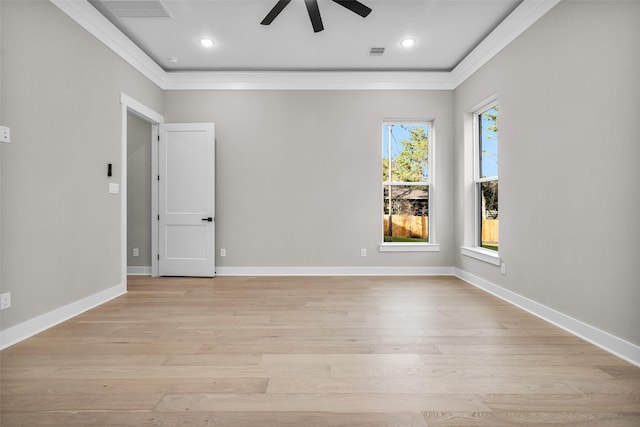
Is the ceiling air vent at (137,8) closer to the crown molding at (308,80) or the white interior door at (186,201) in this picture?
the crown molding at (308,80)

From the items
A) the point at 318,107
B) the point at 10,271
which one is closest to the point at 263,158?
the point at 318,107

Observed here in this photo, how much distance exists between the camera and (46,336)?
2.41 m

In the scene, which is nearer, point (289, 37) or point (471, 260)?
point (289, 37)

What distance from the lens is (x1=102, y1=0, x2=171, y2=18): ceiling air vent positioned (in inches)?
118

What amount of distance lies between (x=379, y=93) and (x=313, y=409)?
4182 millimetres

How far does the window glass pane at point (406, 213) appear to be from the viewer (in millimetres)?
4781

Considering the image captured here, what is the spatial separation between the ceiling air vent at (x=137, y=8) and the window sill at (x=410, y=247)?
377cm

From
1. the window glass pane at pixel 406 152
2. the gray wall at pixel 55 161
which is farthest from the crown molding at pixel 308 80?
the gray wall at pixel 55 161

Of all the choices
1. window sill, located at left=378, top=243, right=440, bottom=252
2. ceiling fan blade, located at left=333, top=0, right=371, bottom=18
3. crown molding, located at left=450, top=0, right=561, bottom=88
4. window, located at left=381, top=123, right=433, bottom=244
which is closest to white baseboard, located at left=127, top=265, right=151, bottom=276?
window sill, located at left=378, top=243, right=440, bottom=252

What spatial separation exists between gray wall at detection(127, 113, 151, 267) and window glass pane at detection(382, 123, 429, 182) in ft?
11.5

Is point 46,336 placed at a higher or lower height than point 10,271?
lower

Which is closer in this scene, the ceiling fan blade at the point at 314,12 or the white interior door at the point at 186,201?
the ceiling fan blade at the point at 314,12

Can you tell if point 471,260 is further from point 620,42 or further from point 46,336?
point 46,336

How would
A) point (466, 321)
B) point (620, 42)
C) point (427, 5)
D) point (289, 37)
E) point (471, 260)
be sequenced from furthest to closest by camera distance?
point (471, 260) → point (289, 37) → point (427, 5) → point (466, 321) → point (620, 42)
